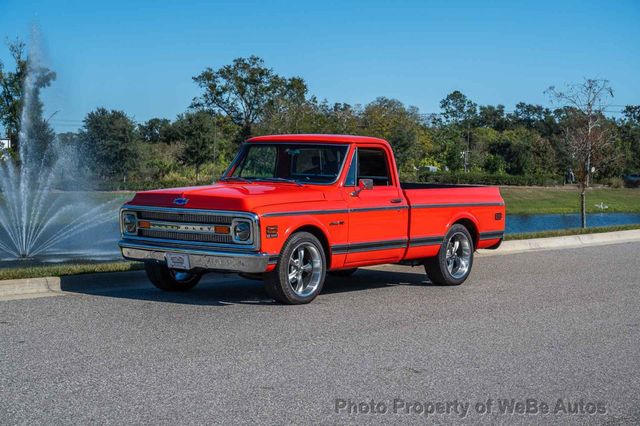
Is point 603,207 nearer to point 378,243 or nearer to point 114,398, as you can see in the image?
point 378,243

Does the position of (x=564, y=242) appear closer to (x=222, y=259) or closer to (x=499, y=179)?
(x=222, y=259)

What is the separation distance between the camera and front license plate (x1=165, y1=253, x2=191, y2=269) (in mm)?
8961

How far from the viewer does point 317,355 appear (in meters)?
6.96

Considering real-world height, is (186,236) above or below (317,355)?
Result: above

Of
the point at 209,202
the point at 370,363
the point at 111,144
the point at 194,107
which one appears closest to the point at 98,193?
the point at 111,144

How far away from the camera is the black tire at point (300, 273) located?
9016 mm

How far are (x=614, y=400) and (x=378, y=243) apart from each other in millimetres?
4596

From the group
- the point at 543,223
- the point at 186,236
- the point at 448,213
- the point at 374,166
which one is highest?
the point at 374,166

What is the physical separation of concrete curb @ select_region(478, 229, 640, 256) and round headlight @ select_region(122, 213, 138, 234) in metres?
7.49

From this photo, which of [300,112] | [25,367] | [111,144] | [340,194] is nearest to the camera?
[25,367]

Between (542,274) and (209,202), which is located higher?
(209,202)

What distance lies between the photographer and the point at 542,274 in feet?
41.4

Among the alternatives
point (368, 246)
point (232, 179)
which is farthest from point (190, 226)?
point (368, 246)

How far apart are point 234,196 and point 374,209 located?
200 centimetres
